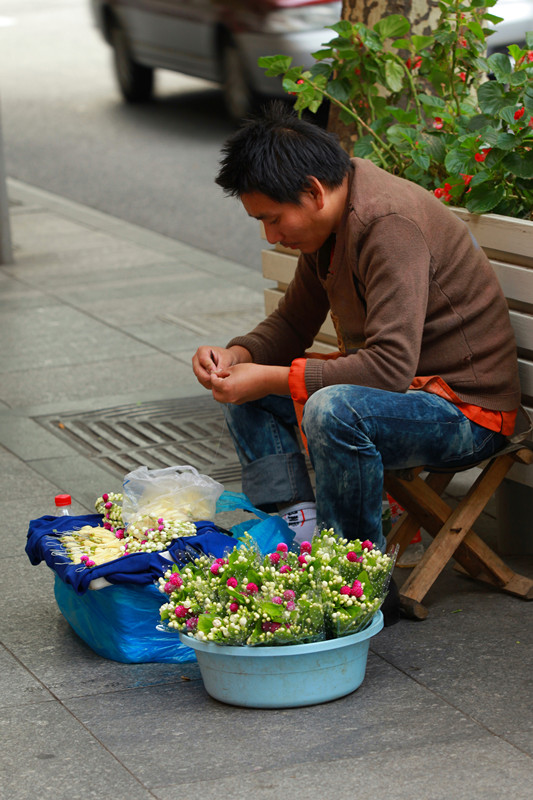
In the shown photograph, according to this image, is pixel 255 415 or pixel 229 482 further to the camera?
pixel 229 482

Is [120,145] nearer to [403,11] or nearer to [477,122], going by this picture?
[403,11]

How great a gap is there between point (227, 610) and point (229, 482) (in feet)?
5.80

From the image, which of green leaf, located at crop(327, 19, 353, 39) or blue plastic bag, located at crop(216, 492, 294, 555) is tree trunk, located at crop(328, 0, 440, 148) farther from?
blue plastic bag, located at crop(216, 492, 294, 555)

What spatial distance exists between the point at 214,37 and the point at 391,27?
863 cm

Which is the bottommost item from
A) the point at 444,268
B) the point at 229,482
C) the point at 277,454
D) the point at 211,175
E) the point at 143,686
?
the point at 211,175

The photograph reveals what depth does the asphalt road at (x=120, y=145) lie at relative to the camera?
372 inches

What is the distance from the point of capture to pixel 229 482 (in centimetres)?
453

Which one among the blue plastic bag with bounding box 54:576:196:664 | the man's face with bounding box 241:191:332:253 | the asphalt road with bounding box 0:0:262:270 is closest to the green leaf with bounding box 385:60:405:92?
the man's face with bounding box 241:191:332:253

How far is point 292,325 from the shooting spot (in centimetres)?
369

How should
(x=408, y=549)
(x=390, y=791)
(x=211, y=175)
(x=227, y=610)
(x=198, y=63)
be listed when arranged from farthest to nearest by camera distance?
(x=198, y=63), (x=211, y=175), (x=408, y=549), (x=227, y=610), (x=390, y=791)

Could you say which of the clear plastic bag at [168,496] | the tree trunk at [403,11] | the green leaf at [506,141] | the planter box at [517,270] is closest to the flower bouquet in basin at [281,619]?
the clear plastic bag at [168,496]

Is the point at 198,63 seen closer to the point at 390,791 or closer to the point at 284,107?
the point at 284,107

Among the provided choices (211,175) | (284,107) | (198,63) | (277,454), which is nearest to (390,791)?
(277,454)

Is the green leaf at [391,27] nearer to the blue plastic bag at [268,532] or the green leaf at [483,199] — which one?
the green leaf at [483,199]
